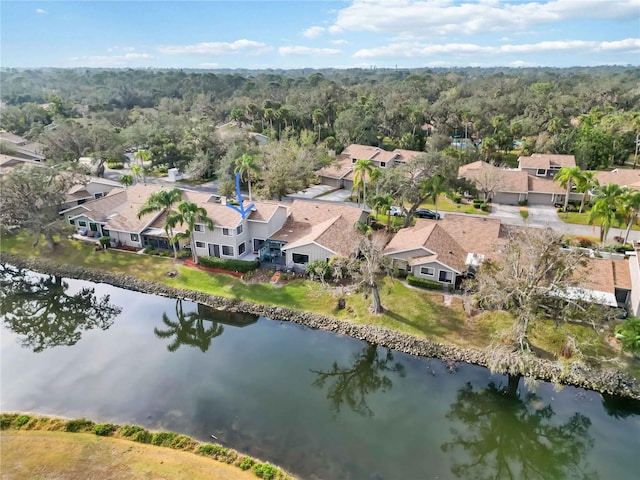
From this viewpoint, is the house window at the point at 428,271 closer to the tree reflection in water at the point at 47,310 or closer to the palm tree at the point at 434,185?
the palm tree at the point at 434,185

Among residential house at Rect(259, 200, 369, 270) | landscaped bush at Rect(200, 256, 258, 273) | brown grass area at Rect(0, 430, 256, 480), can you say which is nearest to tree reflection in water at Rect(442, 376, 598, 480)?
brown grass area at Rect(0, 430, 256, 480)

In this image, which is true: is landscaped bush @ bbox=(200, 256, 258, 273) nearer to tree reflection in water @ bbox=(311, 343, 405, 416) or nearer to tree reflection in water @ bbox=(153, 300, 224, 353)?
tree reflection in water @ bbox=(153, 300, 224, 353)

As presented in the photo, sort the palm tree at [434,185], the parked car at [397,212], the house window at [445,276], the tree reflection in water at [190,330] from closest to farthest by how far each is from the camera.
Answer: the tree reflection in water at [190,330], the house window at [445,276], the palm tree at [434,185], the parked car at [397,212]

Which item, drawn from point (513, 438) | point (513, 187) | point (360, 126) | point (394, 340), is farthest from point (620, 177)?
point (513, 438)

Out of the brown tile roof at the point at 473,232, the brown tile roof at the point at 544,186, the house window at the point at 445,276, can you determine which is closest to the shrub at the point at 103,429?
the house window at the point at 445,276

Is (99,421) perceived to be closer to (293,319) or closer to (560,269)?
(293,319)

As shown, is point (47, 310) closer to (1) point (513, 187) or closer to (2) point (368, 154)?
(2) point (368, 154)
